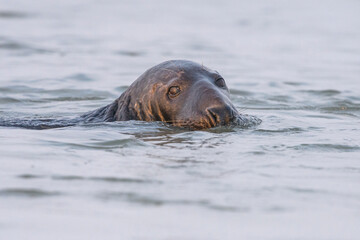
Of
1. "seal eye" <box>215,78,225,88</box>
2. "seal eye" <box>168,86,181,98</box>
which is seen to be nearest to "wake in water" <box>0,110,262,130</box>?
"seal eye" <box>215,78,225,88</box>

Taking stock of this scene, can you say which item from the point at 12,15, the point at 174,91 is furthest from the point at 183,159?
the point at 12,15

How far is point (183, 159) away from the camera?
5727 mm

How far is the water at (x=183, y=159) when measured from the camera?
166 inches

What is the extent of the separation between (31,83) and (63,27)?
814 cm

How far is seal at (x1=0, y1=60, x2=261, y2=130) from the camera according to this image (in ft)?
22.1

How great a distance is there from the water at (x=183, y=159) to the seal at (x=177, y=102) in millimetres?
137

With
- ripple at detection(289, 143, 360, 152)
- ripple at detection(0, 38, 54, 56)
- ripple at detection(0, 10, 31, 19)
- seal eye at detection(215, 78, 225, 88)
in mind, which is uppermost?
ripple at detection(0, 10, 31, 19)

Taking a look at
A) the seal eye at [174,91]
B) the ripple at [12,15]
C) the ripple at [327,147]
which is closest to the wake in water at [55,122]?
the seal eye at [174,91]

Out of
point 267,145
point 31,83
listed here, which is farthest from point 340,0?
point 267,145

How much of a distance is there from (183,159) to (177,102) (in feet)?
4.75

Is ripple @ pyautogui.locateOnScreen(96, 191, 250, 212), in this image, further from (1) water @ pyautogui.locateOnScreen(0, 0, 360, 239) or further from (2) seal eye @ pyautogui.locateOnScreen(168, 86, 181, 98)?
(2) seal eye @ pyautogui.locateOnScreen(168, 86, 181, 98)

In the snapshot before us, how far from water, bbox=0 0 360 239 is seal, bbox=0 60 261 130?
137mm

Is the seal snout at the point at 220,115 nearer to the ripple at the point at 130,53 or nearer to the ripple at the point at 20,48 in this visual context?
the ripple at the point at 130,53

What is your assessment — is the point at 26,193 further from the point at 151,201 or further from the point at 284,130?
the point at 284,130
